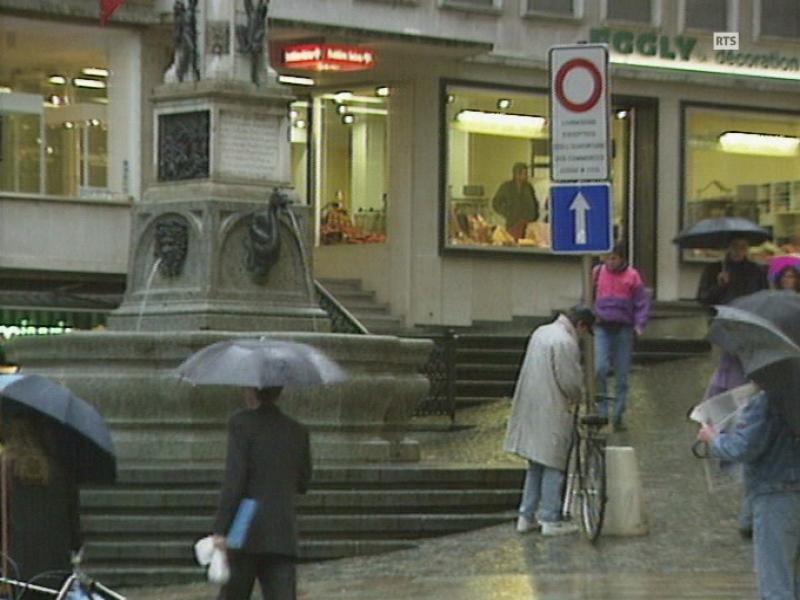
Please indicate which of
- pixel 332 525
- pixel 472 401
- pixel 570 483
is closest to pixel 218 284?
pixel 332 525

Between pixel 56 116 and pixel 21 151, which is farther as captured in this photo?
pixel 56 116

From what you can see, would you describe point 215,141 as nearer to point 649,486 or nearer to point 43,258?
point 649,486

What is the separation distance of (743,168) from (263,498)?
26.7m

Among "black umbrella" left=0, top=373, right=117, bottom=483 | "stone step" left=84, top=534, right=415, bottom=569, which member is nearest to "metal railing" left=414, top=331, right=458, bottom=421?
"stone step" left=84, top=534, right=415, bottom=569

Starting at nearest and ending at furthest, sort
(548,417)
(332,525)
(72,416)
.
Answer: (72,416)
(332,525)
(548,417)

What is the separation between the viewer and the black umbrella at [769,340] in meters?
10.8

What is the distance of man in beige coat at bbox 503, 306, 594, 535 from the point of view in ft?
57.7

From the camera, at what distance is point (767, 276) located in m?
20.3

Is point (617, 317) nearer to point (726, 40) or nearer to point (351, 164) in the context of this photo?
point (351, 164)

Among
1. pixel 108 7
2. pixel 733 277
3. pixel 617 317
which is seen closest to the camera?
pixel 733 277

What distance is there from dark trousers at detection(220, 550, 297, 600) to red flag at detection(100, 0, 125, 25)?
19.5m

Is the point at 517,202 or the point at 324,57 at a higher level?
the point at 324,57

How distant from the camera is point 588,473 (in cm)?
1720

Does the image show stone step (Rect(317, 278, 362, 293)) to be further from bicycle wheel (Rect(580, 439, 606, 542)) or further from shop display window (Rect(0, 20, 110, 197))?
bicycle wheel (Rect(580, 439, 606, 542))
